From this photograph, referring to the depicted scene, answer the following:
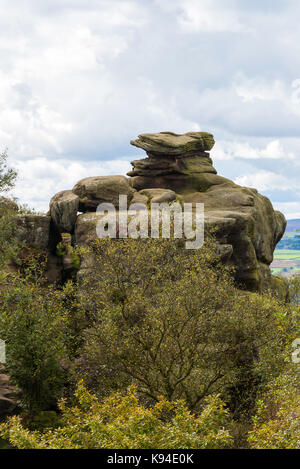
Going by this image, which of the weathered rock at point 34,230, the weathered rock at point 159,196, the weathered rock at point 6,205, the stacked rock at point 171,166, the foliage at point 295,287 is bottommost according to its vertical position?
the foliage at point 295,287

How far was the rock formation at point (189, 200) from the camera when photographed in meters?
55.8

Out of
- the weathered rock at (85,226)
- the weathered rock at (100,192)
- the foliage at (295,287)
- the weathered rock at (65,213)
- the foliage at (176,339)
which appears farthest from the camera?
the weathered rock at (100,192)

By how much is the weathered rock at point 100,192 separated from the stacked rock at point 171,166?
35.8 feet

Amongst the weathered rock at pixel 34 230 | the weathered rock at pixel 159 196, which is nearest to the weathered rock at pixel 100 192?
the weathered rock at pixel 159 196

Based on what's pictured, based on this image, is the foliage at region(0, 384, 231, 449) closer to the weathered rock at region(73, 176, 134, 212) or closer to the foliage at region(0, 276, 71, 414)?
the foliage at region(0, 276, 71, 414)

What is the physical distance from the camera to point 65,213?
56.9 m

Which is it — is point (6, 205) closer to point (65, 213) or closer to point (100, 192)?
point (65, 213)

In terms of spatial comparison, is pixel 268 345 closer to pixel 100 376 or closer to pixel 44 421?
pixel 100 376

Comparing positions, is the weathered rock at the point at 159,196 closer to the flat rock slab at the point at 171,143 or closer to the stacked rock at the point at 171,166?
the stacked rock at the point at 171,166

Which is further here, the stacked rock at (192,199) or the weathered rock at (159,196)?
the weathered rock at (159,196)

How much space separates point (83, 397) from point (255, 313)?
1280 centimetres

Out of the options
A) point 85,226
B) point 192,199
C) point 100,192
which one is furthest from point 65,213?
point 192,199

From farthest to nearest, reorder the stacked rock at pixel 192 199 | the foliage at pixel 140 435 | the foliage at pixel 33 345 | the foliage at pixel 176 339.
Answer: the stacked rock at pixel 192 199 < the foliage at pixel 33 345 < the foliage at pixel 176 339 < the foliage at pixel 140 435

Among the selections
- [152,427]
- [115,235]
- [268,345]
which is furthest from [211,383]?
[115,235]
